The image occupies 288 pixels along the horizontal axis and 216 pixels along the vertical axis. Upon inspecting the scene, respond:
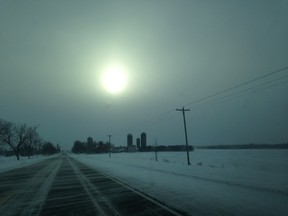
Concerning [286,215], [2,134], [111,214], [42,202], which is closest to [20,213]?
[42,202]

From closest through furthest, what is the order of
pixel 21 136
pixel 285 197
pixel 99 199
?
pixel 285 197, pixel 99 199, pixel 21 136

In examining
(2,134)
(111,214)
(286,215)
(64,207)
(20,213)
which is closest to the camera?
(286,215)

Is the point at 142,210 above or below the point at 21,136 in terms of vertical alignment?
below

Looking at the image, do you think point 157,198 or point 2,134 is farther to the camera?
point 2,134

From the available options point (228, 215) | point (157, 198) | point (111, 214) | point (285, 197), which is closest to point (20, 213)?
point (111, 214)

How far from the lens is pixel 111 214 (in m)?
8.41

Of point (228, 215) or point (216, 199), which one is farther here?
point (216, 199)

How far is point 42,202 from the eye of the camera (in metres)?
11.0

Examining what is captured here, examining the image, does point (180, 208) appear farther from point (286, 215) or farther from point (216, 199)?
point (286, 215)

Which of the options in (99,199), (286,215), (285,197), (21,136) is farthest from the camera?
(21,136)

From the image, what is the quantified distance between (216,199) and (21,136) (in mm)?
88772

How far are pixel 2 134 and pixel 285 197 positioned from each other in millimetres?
82117

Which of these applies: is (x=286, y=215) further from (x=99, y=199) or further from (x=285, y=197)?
(x=99, y=199)

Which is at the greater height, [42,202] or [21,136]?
[21,136]
